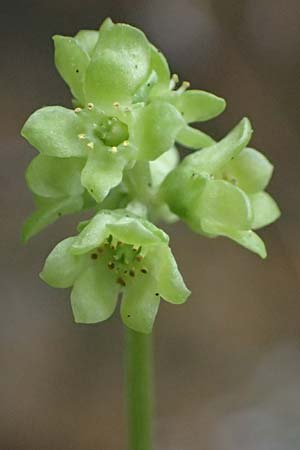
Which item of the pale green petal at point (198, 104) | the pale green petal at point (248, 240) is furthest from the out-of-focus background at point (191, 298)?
the pale green petal at point (198, 104)

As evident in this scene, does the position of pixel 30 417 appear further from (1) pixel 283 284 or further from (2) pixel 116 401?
(1) pixel 283 284

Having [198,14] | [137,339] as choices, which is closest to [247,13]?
[198,14]

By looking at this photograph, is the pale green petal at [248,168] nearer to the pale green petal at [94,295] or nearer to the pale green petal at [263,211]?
the pale green petal at [263,211]

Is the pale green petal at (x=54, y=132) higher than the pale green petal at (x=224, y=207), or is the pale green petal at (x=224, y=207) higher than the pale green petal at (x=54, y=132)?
the pale green petal at (x=54, y=132)

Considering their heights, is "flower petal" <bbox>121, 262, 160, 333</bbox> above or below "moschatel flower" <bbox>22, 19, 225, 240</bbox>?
below

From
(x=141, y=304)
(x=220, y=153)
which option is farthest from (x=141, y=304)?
(x=220, y=153)

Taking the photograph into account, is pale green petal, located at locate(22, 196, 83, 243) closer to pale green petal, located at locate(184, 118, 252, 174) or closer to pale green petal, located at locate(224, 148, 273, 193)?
pale green petal, located at locate(184, 118, 252, 174)

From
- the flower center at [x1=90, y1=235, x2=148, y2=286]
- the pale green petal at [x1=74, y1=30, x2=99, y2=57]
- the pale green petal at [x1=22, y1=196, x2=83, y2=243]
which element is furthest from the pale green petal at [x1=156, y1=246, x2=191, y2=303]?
the pale green petal at [x1=74, y1=30, x2=99, y2=57]
